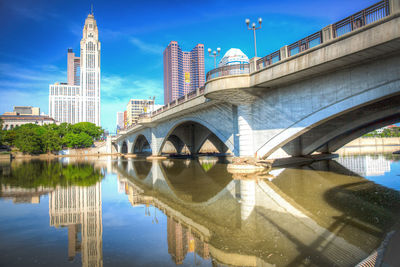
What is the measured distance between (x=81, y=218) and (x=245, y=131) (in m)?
13.1

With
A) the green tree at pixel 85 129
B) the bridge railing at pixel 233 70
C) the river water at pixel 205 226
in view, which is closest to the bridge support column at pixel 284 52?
the bridge railing at pixel 233 70

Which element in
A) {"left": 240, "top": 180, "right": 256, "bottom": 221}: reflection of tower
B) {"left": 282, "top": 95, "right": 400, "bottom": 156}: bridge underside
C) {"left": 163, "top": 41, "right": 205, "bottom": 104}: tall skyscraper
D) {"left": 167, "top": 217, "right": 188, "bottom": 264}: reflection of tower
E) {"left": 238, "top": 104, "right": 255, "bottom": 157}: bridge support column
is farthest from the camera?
{"left": 163, "top": 41, "right": 205, "bottom": 104}: tall skyscraper

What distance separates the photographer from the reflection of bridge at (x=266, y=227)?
5152 mm

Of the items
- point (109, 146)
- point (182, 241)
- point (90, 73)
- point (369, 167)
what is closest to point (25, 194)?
point (182, 241)

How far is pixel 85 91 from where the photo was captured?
483 feet

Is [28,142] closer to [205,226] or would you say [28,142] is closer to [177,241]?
[205,226]

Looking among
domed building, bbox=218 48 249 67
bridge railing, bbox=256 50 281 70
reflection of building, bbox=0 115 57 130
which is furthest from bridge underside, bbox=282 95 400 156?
reflection of building, bbox=0 115 57 130

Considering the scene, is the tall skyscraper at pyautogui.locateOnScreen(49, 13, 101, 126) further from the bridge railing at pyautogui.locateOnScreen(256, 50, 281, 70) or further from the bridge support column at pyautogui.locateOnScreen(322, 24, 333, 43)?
the bridge support column at pyautogui.locateOnScreen(322, 24, 333, 43)

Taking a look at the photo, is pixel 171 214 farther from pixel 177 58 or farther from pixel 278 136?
pixel 177 58

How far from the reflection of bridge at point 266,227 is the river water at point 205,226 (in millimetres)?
26

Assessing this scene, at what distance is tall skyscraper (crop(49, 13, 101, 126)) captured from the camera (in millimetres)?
145000

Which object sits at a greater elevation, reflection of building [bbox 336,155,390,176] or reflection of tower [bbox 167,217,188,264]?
reflection of building [bbox 336,155,390,176]

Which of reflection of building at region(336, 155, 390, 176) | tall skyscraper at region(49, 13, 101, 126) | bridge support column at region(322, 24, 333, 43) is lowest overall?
reflection of building at region(336, 155, 390, 176)

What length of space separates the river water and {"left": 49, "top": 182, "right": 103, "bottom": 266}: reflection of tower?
0.11 ft
